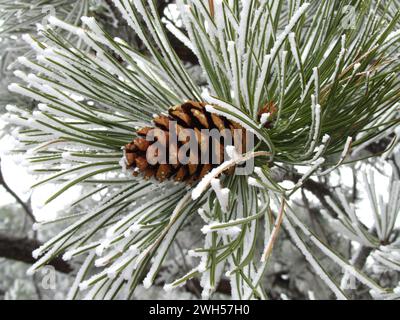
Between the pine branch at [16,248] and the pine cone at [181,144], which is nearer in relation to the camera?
the pine cone at [181,144]

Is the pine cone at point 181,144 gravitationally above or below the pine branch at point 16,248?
above

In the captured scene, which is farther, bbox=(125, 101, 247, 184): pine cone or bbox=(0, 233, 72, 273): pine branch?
bbox=(0, 233, 72, 273): pine branch

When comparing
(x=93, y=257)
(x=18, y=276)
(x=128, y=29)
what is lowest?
(x=18, y=276)

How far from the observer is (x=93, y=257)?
45 centimetres

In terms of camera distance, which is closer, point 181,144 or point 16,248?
point 181,144

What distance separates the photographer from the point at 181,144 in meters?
0.43

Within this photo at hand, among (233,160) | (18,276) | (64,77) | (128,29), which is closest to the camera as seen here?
(233,160)

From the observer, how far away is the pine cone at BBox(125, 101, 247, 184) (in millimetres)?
435

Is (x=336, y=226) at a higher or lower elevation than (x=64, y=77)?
lower

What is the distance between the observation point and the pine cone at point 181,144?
0.44m

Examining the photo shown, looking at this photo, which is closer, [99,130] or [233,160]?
[233,160]

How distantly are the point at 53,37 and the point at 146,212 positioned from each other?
0.17 m
